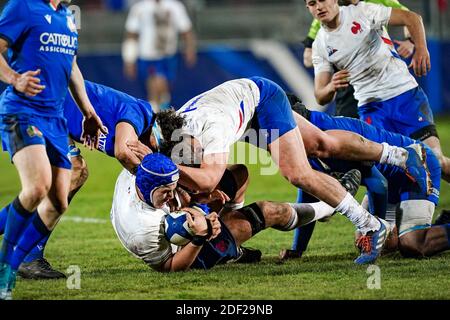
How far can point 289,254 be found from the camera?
266 inches

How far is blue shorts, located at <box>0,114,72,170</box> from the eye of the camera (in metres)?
5.36

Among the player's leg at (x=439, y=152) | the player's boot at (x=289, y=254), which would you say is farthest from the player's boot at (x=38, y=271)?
the player's leg at (x=439, y=152)

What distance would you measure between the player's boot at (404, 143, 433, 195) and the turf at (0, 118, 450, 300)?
2.15 feet

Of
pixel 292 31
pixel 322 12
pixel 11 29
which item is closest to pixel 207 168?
pixel 11 29

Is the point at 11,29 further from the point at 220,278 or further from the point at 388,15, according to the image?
the point at 388,15

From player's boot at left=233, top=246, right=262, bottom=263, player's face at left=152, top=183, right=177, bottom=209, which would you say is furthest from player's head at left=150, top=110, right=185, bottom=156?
player's boot at left=233, top=246, right=262, bottom=263

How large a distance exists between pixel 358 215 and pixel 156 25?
11914 millimetres

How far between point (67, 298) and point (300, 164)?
6.31ft

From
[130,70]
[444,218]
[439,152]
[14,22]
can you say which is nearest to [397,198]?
[444,218]

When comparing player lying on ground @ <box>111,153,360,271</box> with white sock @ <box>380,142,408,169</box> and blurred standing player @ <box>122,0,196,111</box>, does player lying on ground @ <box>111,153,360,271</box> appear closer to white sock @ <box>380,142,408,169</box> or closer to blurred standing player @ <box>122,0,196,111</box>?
white sock @ <box>380,142,408,169</box>

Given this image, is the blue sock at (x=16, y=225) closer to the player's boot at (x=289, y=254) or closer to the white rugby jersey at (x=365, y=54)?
the player's boot at (x=289, y=254)

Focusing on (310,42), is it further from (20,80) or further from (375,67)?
(20,80)

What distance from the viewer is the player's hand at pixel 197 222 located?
5734mm

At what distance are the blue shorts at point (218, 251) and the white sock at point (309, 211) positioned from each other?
57cm
